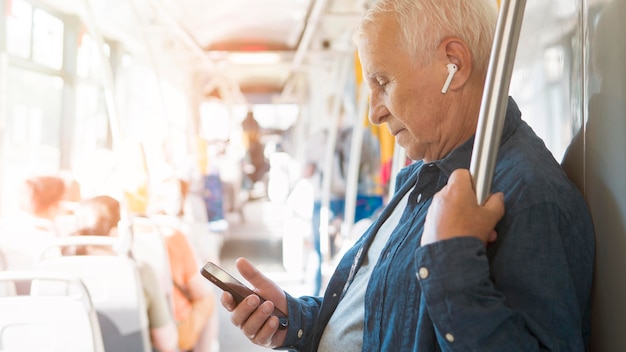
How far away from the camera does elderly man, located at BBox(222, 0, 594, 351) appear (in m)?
0.74

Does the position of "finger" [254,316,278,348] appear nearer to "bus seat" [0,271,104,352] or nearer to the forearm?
the forearm

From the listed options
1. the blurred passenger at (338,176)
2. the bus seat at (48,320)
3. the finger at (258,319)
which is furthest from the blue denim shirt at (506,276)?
the blurred passenger at (338,176)

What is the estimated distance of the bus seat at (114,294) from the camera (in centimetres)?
173

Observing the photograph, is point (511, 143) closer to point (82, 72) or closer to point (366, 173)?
point (82, 72)

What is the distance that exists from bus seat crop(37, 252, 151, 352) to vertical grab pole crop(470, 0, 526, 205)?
1.23 metres

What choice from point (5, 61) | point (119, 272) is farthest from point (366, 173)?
point (5, 61)

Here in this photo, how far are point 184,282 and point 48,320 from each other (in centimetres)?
134

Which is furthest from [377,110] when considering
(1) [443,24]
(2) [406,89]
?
(1) [443,24]

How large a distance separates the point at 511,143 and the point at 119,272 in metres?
1.41

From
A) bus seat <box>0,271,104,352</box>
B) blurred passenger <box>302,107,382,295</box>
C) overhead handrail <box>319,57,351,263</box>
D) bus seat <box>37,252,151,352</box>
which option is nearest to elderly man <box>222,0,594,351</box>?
bus seat <box>0,271,104,352</box>

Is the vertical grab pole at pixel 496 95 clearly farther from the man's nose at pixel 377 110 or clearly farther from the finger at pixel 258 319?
the finger at pixel 258 319

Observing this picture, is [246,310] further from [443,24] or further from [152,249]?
[152,249]

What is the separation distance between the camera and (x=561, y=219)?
788 mm

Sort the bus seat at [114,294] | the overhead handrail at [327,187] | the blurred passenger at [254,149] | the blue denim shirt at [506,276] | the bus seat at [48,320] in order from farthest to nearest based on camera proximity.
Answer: the blurred passenger at [254,149], the overhead handrail at [327,187], the bus seat at [114,294], the bus seat at [48,320], the blue denim shirt at [506,276]
